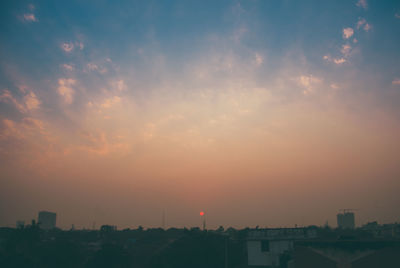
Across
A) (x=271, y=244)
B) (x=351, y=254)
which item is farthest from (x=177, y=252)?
(x=351, y=254)

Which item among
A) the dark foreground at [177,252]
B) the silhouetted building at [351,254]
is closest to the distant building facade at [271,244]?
the dark foreground at [177,252]

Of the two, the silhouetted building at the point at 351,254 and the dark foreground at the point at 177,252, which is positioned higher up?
the silhouetted building at the point at 351,254

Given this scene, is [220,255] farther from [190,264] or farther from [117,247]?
[117,247]

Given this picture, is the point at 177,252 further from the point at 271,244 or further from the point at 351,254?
the point at 351,254

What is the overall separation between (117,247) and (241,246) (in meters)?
23.5

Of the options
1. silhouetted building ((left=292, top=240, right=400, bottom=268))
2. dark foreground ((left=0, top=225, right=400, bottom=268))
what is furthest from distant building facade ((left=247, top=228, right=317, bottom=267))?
silhouetted building ((left=292, top=240, right=400, bottom=268))

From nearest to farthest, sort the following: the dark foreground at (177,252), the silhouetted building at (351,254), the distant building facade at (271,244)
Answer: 1. the silhouetted building at (351,254)
2. the dark foreground at (177,252)
3. the distant building facade at (271,244)

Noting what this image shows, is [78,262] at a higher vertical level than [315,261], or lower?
lower

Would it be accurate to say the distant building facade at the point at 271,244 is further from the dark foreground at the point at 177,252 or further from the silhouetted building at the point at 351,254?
the silhouetted building at the point at 351,254

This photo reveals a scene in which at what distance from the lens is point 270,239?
53625 millimetres

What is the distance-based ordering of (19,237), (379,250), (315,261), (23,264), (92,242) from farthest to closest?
(92,242) → (19,237) → (23,264) → (315,261) → (379,250)

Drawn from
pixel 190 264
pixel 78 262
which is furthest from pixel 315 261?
pixel 78 262

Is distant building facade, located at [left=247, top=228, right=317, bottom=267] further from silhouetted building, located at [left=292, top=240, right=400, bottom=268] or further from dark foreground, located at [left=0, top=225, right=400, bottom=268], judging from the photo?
silhouetted building, located at [left=292, top=240, right=400, bottom=268]

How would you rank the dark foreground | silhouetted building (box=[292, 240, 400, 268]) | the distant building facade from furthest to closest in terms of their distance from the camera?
the distant building facade → the dark foreground → silhouetted building (box=[292, 240, 400, 268])
